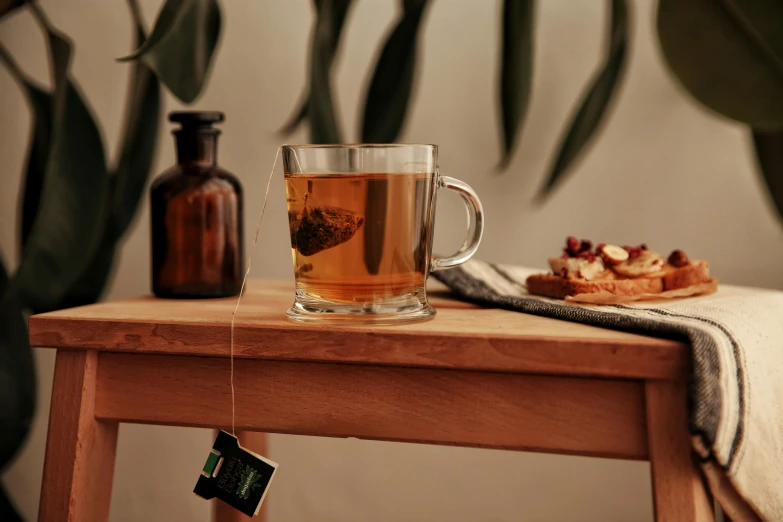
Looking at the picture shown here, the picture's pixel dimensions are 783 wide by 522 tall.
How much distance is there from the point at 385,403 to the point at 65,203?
71cm

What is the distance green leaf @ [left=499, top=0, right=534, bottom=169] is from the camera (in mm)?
1146

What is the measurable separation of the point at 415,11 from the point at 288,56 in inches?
16.6

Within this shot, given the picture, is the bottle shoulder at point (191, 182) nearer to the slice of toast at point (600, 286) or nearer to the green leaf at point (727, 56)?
the slice of toast at point (600, 286)

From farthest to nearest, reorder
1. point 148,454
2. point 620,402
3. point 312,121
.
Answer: point 148,454 < point 312,121 < point 620,402

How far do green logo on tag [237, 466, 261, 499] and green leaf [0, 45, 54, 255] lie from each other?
752 millimetres

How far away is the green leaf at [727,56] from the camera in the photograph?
2.79 feet

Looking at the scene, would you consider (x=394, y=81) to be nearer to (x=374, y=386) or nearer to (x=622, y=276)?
(x=622, y=276)

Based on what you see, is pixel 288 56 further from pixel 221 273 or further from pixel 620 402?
pixel 620 402

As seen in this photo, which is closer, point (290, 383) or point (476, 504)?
point (290, 383)

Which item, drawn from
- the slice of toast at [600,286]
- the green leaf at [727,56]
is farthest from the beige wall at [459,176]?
the slice of toast at [600,286]

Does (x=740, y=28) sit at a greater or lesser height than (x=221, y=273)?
greater

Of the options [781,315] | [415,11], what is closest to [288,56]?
[415,11]

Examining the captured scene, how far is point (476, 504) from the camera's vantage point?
149cm

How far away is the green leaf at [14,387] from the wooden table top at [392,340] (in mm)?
588
